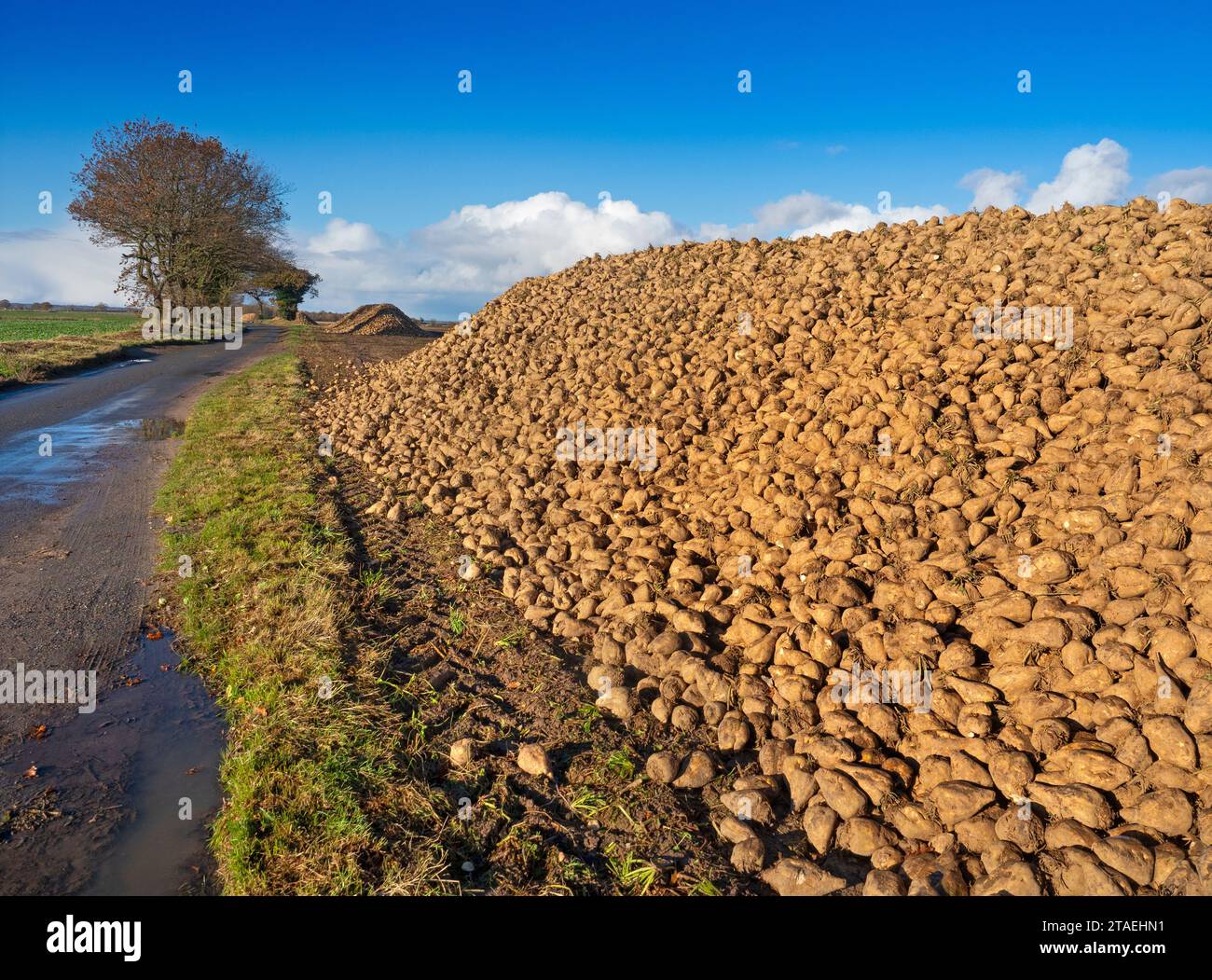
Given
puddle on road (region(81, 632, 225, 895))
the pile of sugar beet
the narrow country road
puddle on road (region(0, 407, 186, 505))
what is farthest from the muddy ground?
puddle on road (region(0, 407, 186, 505))

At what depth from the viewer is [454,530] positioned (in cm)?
674

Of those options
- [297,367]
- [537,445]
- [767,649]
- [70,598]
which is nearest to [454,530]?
[537,445]

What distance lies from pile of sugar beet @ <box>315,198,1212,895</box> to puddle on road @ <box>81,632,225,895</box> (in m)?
2.10

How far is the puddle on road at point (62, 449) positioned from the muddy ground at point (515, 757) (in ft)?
16.0

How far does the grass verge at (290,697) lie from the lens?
3025mm

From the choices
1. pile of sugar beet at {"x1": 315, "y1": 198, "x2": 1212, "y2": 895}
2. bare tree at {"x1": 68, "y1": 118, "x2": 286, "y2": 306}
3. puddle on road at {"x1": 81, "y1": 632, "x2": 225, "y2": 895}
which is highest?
bare tree at {"x1": 68, "y1": 118, "x2": 286, "y2": 306}

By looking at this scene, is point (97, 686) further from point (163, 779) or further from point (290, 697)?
point (290, 697)

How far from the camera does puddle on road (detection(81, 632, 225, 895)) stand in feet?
10.0

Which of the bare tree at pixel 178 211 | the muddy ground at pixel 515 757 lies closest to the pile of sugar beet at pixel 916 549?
the muddy ground at pixel 515 757

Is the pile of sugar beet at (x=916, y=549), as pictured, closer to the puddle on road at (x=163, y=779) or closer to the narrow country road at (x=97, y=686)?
the puddle on road at (x=163, y=779)

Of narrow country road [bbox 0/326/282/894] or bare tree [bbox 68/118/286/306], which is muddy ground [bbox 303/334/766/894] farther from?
bare tree [bbox 68/118/286/306]

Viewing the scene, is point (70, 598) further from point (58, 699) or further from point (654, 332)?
point (654, 332)

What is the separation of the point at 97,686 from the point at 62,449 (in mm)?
7356

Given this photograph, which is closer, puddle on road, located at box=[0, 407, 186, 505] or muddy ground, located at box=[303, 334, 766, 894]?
muddy ground, located at box=[303, 334, 766, 894]
